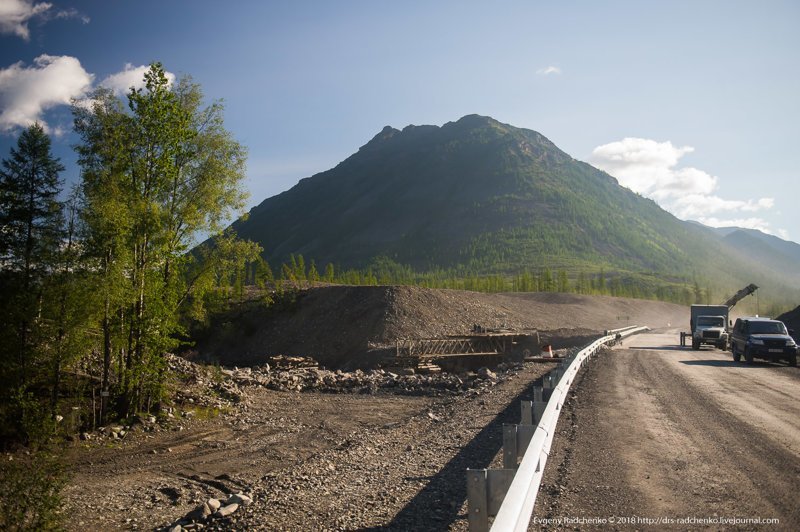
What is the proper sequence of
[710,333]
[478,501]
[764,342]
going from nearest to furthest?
[478,501] → [764,342] → [710,333]

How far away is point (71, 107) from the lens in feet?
62.6

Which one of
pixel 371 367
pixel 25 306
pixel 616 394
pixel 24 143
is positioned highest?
pixel 24 143

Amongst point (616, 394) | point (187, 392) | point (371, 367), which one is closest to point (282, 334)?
point (371, 367)

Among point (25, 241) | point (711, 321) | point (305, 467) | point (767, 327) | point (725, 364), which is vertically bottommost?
point (305, 467)

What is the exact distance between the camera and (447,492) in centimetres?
764

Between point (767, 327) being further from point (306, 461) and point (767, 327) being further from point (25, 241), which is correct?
point (25, 241)

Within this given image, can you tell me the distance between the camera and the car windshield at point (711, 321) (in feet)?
122

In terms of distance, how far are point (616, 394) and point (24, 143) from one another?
22360mm

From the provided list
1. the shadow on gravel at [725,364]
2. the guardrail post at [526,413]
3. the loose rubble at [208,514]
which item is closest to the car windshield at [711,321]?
the shadow on gravel at [725,364]

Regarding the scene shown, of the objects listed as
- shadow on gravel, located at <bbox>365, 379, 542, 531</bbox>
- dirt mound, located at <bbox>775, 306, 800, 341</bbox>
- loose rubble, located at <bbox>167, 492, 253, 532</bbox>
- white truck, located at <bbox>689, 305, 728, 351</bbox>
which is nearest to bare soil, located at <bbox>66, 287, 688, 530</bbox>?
shadow on gravel, located at <bbox>365, 379, 542, 531</bbox>

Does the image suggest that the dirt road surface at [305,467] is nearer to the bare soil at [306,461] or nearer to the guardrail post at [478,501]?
the bare soil at [306,461]

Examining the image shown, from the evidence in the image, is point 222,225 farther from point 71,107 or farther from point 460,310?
point 460,310

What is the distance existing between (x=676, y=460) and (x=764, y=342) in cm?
2090

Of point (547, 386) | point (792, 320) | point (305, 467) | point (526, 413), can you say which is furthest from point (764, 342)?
point (792, 320)
